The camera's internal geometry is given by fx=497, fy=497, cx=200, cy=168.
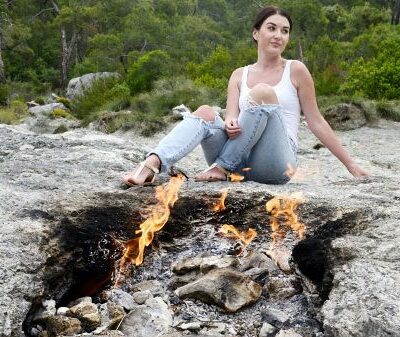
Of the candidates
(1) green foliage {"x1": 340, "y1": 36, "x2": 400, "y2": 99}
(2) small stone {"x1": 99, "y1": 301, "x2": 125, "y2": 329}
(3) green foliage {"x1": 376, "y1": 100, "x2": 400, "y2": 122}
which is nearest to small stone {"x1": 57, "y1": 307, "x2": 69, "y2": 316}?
(2) small stone {"x1": 99, "y1": 301, "x2": 125, "y2": 329}

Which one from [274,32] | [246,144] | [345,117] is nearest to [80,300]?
[246,144]

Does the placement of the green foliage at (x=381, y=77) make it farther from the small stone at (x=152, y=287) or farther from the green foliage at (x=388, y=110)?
the small stone at (x=152, y=287)

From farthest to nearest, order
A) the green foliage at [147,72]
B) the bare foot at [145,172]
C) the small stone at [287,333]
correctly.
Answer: the green foliage at [147,72]
the bare foot at [145,172]
the small stone at [287,333]

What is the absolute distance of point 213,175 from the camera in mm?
2723

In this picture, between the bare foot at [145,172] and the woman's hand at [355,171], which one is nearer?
the bare foot at [145,172]

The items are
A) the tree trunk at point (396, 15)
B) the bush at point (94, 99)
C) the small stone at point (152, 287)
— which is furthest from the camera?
the tree trunk at point (396, 15)

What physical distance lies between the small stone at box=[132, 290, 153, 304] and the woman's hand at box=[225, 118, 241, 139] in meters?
1.08

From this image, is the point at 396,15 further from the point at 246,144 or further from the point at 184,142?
the point at 184,142

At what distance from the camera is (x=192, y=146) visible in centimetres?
266

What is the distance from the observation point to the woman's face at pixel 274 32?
2869 millimetres

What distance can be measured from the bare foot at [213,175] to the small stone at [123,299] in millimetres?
936

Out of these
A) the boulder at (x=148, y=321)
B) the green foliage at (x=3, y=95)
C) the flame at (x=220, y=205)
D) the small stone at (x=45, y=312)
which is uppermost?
the flame at (x=220, y=205)

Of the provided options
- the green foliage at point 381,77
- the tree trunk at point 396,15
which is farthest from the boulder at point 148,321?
the tree trunk at point 396,15

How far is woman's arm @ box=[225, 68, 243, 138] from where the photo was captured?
2.66 metres
